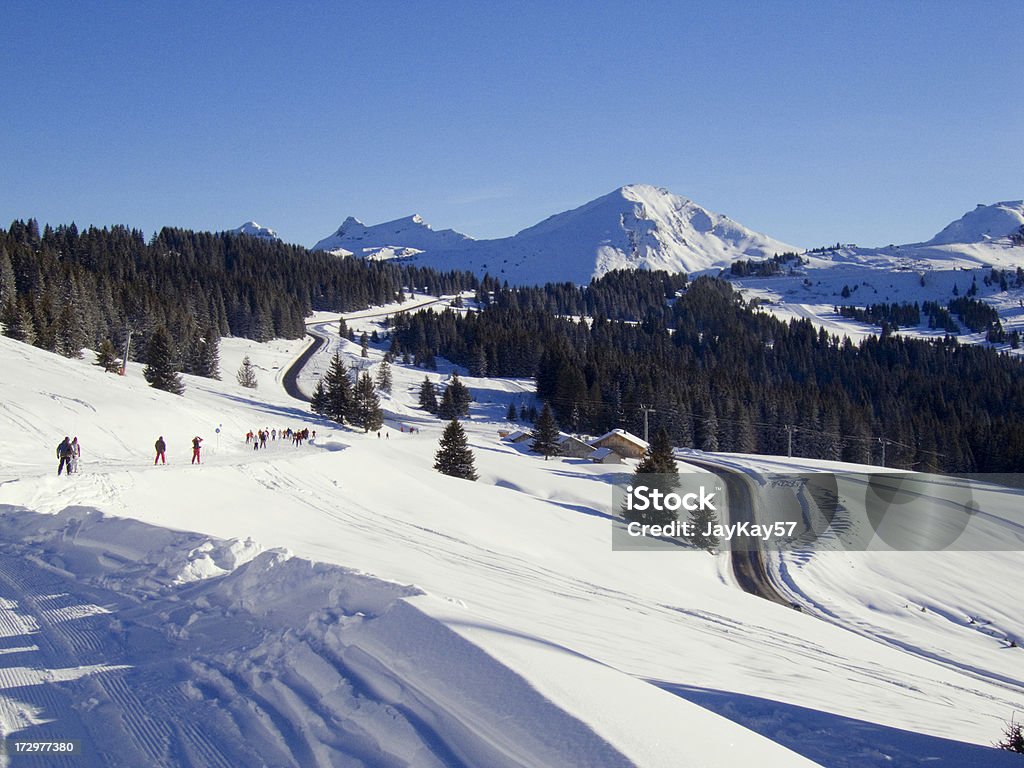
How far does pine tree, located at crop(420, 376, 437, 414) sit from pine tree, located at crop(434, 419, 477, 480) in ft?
146

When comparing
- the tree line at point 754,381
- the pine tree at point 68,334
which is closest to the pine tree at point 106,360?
the pine tree at point 68,334

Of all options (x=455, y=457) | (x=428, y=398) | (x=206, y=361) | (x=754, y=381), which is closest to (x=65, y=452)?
(x=455, y=457)

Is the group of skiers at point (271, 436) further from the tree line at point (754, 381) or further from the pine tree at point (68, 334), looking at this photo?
the tree line at point (754, 381)

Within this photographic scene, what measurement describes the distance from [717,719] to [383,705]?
8.27 feet

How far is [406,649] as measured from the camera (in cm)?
576

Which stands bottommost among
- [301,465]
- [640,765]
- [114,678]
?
[301,465]

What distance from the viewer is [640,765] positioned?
396cm

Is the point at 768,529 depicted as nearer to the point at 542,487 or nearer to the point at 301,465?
the point at 542,487

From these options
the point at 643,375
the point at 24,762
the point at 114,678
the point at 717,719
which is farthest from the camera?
the point at 643,375

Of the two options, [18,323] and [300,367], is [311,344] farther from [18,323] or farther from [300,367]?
[18,323]

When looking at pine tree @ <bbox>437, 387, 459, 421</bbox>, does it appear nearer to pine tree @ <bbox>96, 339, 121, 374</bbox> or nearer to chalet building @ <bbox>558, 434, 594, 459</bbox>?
chalet building @ <bbox>558, 434, 594, 459</bbox>

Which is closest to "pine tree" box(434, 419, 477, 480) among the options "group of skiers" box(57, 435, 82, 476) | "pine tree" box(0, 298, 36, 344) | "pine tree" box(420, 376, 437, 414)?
"group of skiers" box(57, 435, 82, 476)

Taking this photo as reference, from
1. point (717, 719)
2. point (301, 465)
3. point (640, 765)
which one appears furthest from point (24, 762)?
point (301, 465)

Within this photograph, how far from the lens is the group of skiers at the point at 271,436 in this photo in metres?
38.1
